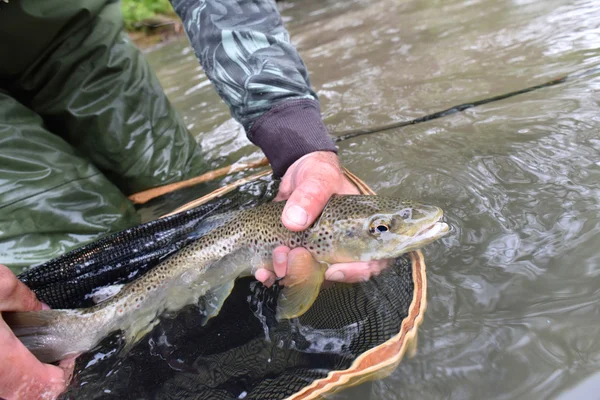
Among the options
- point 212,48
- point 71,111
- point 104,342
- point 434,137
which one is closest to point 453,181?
point 434,137

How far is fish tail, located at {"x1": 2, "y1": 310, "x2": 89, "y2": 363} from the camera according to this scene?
2016 mm

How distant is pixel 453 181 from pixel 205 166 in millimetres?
2367

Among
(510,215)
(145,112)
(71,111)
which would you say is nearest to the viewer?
(510,215)

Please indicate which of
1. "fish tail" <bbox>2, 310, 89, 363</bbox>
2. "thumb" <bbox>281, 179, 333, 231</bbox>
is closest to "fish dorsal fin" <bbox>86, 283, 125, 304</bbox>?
"fish tail" <bbox>2, 310, 89, 363</bbox>

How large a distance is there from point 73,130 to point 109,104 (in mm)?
353

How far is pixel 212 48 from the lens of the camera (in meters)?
2.70

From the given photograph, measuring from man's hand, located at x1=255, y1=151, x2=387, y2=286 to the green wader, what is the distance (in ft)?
4.94

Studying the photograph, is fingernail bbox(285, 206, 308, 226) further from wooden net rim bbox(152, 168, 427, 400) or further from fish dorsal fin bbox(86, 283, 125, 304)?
fish dorsal fin bbox(86, 283, 125, 304)

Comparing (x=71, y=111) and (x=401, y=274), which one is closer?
(x=401, y=274)

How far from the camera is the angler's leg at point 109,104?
10.9 feet

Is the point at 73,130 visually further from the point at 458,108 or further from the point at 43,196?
the point at 458,108

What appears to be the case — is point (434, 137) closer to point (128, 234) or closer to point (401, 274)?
point (401, 274)

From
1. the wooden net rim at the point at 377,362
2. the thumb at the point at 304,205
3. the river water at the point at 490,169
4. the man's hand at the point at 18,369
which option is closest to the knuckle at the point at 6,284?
the man's hand at the point at 18,369

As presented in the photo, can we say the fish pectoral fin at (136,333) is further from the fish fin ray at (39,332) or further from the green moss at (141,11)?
the green moss at (141,11)
